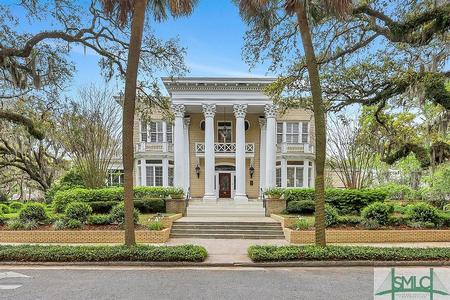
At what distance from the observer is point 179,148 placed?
65.8 feet

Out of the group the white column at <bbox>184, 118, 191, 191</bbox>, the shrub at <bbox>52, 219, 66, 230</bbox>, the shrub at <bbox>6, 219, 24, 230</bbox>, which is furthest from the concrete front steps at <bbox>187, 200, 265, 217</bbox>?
the shrub at <bbox>6, 219, 24, 230</bbox>

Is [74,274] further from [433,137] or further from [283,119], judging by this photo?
[283,119]

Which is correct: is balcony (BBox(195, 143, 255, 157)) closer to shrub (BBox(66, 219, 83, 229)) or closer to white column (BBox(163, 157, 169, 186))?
white column (BBox(163, 157, 169, 186))

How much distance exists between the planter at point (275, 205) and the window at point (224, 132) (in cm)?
835

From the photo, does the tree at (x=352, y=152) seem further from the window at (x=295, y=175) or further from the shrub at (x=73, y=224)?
the shrub at (x=73, y=224)

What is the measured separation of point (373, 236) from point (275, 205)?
19.5 ft

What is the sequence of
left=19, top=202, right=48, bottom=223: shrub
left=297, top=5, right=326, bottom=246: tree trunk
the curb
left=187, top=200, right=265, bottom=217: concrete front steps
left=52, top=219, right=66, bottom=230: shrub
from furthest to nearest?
left=187, top=200, right=265, bottom=217: concrete front steps
left=19, top=202, right=48, bottom=223: shrub
left=52, top=219, right=66, bottom=230: shrub
left=297, top=5, right=326, bottom=246: tree trunk
the curb

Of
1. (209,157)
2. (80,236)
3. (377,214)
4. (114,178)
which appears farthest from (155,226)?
(114,178)

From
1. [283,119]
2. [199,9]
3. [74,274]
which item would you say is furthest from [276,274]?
[283,119]

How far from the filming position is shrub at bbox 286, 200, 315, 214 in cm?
1568

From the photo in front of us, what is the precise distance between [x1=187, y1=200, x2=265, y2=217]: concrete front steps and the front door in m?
3.63

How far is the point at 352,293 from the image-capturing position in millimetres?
5680

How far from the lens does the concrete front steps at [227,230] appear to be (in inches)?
486

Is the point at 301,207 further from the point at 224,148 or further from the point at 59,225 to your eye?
the point at 59,225
